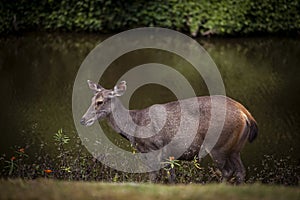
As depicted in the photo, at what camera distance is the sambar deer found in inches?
291

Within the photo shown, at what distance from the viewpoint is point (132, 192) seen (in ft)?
15.9

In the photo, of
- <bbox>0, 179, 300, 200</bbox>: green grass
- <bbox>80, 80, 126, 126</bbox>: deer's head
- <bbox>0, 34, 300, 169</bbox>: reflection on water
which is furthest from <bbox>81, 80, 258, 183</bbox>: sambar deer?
<bbox>0, 179, 300, 200</bbox>: green grass

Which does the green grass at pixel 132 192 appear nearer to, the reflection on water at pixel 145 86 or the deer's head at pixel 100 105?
the deer's head at pixel 100 105

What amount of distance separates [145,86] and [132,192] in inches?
314

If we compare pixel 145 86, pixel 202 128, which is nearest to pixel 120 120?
pixel 202 128

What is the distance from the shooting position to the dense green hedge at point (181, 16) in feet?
65.8

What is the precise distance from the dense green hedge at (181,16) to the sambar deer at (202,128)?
41.3ft

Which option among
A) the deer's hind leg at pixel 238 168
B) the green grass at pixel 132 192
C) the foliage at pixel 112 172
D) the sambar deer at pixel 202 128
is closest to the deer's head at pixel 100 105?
the sambar deer at pixel 202 128

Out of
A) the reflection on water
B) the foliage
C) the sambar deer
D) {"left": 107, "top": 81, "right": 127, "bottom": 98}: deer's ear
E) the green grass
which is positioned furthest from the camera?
the reflection on water

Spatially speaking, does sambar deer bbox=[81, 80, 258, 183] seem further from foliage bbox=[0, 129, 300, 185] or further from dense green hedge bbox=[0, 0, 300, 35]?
dense green hedge bbox=[0, 0, 300, 35]

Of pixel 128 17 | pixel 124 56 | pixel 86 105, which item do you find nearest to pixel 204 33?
pixel 128 17

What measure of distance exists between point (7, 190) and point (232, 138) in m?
3.39

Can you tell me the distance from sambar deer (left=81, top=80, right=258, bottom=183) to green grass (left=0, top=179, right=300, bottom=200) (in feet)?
7.01

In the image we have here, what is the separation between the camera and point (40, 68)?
1466cm
